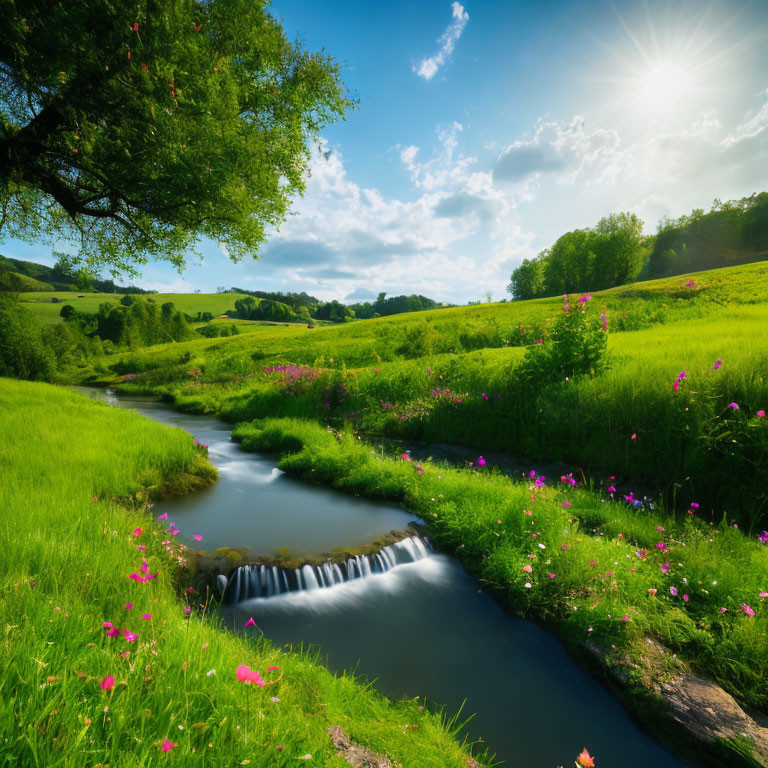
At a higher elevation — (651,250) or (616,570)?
(651,250)

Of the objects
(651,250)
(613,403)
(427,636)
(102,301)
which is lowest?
(427,636)

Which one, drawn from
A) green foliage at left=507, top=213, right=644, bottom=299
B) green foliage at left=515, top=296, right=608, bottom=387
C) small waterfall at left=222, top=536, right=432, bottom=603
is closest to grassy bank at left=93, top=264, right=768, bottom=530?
Answer: green foliage at left=515, top=296, right=608, bottom=387

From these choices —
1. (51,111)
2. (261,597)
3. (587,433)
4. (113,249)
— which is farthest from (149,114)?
(587,433)

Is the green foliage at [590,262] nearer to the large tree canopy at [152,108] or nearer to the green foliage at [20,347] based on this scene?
the large tree canopy at [152,108]

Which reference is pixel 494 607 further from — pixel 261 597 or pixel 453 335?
pixel 453 335

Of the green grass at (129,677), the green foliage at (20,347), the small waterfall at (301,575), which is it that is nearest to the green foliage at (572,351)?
the small waterfall at (301,575)

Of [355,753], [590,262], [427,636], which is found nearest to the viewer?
[355,753]

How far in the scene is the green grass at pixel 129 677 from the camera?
1688 millimetres

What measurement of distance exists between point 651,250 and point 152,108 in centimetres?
10539

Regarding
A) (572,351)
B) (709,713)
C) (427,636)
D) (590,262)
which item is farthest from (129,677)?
(590,262)

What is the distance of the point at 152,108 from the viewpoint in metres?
8.08

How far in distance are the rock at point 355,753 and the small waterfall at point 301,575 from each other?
2.78 metres

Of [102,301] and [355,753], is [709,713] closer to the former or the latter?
[355,753]

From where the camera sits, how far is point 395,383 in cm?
1570
